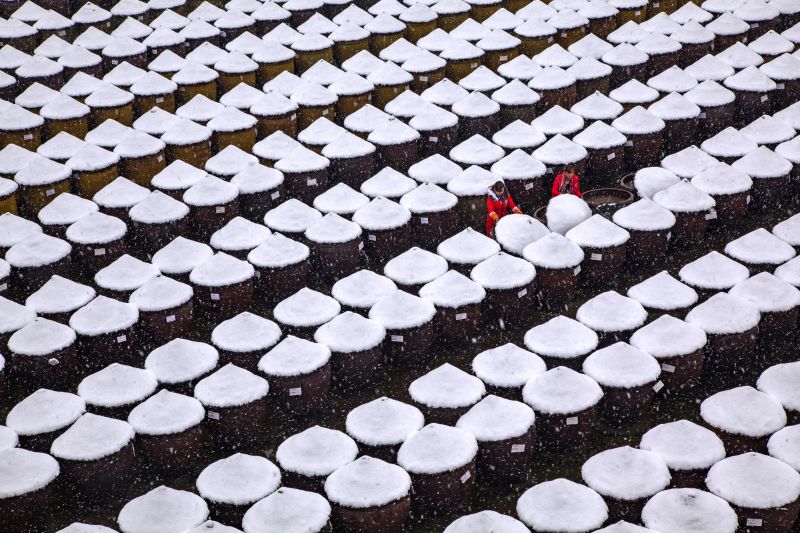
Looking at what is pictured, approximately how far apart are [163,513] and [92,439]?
1171 mm

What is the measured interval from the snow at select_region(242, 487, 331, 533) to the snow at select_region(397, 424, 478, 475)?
2.71ft

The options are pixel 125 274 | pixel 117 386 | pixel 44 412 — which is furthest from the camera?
pixel 125 274

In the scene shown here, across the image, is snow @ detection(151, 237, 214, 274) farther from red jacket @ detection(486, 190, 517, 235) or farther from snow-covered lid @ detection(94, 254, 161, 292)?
red jacket @ detection(486, 190, 517, 235)

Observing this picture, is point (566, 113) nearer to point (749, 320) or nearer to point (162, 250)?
point (749, 320)

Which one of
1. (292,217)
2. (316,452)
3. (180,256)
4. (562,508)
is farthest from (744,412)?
(180,256)

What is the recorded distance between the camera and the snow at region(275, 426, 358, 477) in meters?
8.27

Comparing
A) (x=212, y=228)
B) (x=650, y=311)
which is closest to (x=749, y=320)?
(x=650, y=311)

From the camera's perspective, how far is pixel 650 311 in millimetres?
10211

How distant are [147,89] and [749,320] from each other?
8601 mm

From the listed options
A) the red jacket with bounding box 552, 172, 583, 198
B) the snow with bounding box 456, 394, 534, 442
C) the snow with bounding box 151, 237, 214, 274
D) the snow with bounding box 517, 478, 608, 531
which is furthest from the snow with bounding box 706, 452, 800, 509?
the snow with bounding box 151, 237, 214, 274

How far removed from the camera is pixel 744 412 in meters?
8.69

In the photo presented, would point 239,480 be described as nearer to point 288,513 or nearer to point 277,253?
point 288,513

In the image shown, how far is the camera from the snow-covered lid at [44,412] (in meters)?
8.77

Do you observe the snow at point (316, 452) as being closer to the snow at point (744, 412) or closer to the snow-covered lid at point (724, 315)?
the snow at point (744, 412)
